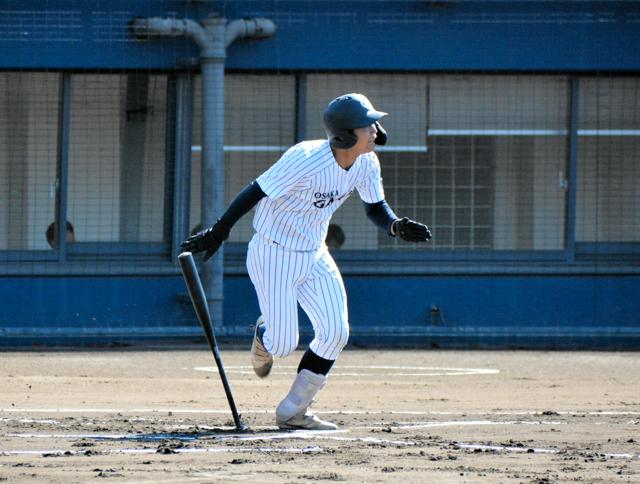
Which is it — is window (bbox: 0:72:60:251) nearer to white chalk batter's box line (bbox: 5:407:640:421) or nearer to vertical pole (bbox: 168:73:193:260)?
vertical pole (bbox: 168:73:193:260)

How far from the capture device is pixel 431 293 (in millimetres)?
16781

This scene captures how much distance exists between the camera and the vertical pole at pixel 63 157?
1661cm

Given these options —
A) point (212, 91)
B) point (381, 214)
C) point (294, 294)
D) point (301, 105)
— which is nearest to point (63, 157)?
point (212, 91)

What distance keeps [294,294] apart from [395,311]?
8.62 metres

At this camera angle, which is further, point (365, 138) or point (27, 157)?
point (27, 157)

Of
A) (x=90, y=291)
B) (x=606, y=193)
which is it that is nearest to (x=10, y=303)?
(x=90, y=291)

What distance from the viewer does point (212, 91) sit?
16.0 metres

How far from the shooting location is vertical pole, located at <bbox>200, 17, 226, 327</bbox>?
627 inches

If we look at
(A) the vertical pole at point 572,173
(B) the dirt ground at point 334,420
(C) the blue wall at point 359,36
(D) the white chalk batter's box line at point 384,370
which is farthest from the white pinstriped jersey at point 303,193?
(A) the vertical pole at point 572,173

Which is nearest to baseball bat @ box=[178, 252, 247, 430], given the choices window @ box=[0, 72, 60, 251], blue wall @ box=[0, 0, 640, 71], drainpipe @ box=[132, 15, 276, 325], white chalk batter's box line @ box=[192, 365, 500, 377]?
white chalk batter's box line @ box=[192, 365, 500, 377]

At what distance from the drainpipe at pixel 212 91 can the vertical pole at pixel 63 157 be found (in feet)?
3.66

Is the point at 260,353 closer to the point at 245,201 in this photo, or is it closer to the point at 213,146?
the point at 245,201

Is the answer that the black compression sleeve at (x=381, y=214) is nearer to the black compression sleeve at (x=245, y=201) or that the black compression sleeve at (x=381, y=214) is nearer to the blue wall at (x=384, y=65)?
the black compression sleeve at (x=245, y=201)

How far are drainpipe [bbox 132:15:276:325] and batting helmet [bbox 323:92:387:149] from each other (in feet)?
26.2
